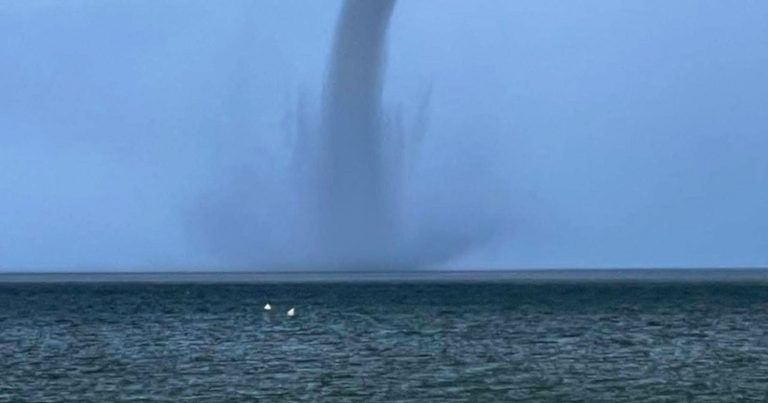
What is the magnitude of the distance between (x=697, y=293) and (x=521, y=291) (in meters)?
3.64

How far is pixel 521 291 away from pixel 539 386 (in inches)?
651

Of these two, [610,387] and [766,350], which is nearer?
[610,387]

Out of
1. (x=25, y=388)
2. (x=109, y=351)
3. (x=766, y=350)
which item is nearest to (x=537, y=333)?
(x=766, y=350)

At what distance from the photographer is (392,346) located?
61.8 ft

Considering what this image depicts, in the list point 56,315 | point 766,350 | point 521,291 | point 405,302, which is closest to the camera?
point 766,350

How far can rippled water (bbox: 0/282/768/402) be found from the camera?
14625 mm

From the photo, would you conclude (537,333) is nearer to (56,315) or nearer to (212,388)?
(212,388)

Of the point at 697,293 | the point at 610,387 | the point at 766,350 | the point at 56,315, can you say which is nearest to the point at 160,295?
the point at 56,315

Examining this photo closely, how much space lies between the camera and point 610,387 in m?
14.6

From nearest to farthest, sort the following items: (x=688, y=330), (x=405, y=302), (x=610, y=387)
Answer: (x=610, y=387) → (x=688, y=330) → (x=405, y=302)

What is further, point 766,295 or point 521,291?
point 521,291

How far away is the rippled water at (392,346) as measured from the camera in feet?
48.0

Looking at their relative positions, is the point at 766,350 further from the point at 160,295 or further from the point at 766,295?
the point at 160,295

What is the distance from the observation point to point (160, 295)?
103ft
